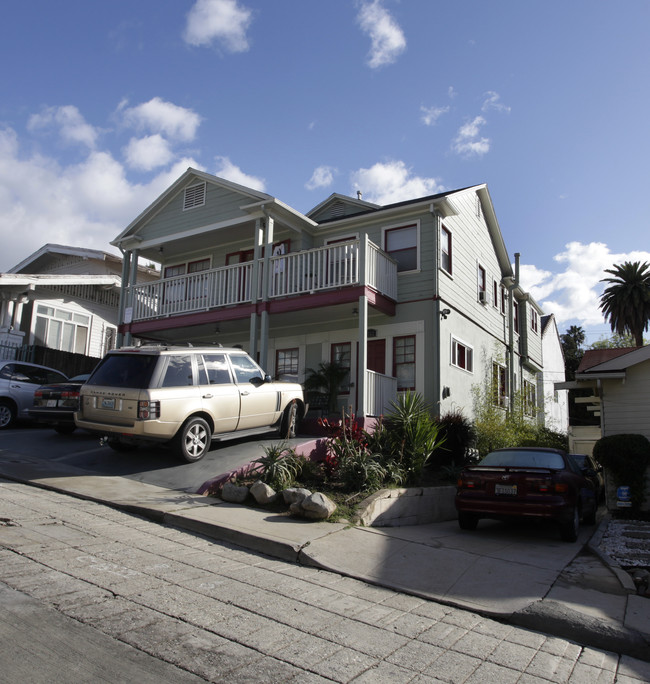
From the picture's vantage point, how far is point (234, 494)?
8461mm

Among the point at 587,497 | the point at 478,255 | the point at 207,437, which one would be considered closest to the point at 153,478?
the point at 207,437

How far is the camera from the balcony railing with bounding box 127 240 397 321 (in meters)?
14.4

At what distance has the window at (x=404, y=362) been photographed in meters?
15.4

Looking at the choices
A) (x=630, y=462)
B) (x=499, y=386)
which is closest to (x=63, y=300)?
(x=499, y=386)

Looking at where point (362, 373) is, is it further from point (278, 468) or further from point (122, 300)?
point (122, 300)

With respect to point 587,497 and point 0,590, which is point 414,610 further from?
point 587,497

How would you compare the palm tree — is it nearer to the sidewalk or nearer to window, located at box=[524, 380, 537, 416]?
window, located at box=[524, 380, 537, 416]

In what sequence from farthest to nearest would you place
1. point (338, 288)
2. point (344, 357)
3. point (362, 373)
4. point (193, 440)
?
point (344, 357), point (338, 288), point (362, 373), point (193, 440)

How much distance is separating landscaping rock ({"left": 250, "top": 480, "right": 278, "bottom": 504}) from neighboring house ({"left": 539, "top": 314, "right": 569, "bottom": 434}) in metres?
18.4

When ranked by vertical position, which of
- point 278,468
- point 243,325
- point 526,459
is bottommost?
point 278,468

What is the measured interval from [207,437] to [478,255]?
12345mm

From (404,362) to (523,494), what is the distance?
7113 mm

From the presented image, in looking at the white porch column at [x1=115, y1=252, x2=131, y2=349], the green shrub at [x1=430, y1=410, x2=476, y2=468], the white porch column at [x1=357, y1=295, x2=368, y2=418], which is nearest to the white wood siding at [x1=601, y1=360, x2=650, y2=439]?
the green shrub at [x1=430, y1=410, x2=476, y2=468]

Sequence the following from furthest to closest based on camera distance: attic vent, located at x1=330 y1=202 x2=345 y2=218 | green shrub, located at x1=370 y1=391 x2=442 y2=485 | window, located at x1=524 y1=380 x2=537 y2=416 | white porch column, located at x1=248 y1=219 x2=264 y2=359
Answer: window, located at x1=524 y1=380 x2=537 y2=416 < attic vent, located at x1=330 y1=202 x2=345 y2=218 < white porch column, located at x1=248 y1=219 x2=264 y2=359 < green shrub, located at x1=370 y1=391 x2=442 y2=485
